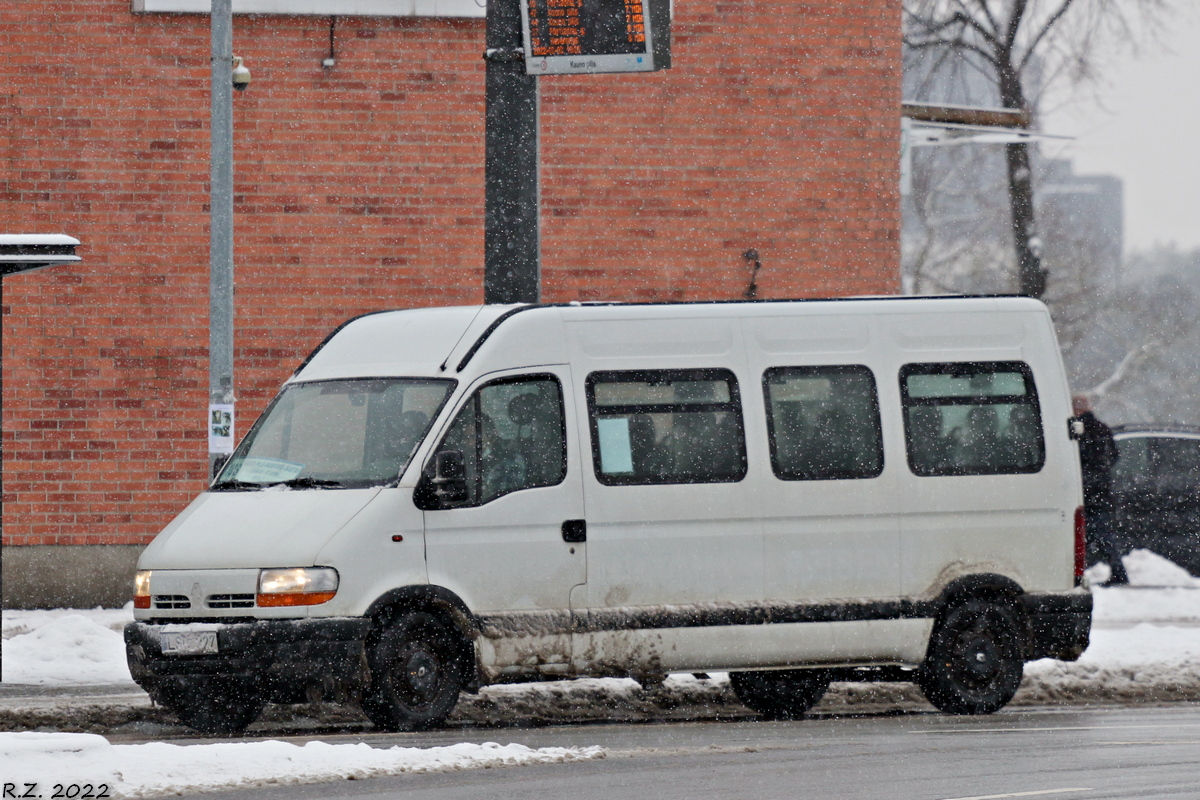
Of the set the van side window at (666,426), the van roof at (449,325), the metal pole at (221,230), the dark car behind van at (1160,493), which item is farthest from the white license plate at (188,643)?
the dark car behind van at (1160,493)

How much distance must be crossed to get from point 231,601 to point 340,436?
1138 millimetres

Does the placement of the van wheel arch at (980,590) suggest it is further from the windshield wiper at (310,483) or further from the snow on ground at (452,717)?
the windshield wiper at (310,483)

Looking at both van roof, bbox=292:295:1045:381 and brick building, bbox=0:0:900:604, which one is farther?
brick building, bbox=0:0:900:604

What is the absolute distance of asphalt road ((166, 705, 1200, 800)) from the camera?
8.41 metres

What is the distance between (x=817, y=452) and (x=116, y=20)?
823cm

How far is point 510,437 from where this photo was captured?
11.1m

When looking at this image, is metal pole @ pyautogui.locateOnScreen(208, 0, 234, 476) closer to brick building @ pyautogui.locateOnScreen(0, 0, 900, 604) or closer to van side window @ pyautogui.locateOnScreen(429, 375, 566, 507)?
brick building @ pyautogui.locateOnScreen(0, 0, 900, 604)

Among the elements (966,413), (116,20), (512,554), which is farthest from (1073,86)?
(512,554)

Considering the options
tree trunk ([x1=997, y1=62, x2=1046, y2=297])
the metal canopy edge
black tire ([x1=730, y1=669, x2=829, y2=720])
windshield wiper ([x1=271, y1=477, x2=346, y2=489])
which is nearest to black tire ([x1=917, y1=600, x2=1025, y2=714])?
black tire ([x1=730, y1=669, x2=829, y2=720])

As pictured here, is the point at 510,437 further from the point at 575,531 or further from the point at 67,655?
the point at 67,655

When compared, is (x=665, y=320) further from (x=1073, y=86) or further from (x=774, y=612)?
(x=1073, y=86)

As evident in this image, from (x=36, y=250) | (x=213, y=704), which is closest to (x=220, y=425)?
(x=36, y=250)

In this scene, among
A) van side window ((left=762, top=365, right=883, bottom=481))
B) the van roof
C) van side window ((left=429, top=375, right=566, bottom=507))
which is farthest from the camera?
van side window ((left=762, top=365, right=883, bottom=481))

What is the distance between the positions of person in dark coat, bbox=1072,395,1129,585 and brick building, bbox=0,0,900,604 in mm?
3197
